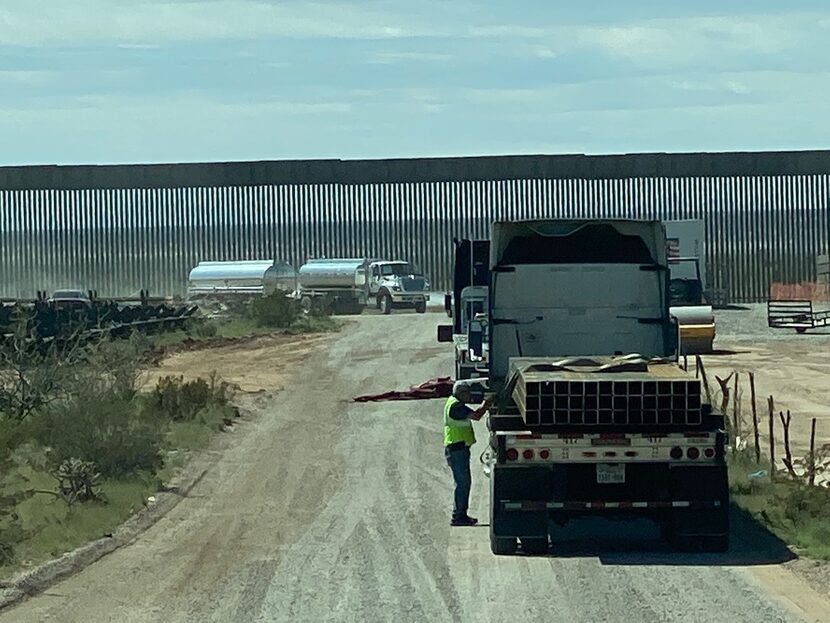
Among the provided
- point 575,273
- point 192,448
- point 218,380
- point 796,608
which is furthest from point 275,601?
point 218,380

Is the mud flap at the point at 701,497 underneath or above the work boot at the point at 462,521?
above

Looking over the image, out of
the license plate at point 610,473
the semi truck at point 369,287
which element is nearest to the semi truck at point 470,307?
the license plate at point 610,473

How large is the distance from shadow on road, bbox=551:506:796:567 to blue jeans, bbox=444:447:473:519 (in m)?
1.00

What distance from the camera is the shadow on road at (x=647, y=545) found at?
15.3 metres

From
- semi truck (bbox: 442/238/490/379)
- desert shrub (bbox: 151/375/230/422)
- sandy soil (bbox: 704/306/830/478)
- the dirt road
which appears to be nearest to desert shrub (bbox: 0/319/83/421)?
desert shrub (bbox: 151/375/230/422)

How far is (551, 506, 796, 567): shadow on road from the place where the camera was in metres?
15.3

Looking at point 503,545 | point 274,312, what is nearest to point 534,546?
point 503,545

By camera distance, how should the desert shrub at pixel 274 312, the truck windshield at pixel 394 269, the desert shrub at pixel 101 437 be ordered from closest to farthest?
the desert shrub at pixel 101 437
the desert shrub at pixel 274 312
the truck windshield at pixel 394 269

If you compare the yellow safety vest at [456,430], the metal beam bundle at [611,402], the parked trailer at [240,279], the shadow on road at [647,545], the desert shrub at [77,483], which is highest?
the parked trailer at [240,279]

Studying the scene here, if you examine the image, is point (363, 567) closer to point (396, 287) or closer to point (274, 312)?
point (274, 312)

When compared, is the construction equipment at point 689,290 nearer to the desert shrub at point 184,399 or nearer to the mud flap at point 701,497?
the desert shrub at point 184,399

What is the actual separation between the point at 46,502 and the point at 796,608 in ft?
32.0

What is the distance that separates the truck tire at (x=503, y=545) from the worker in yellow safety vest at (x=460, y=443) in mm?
1648

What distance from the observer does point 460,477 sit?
17406 mm
